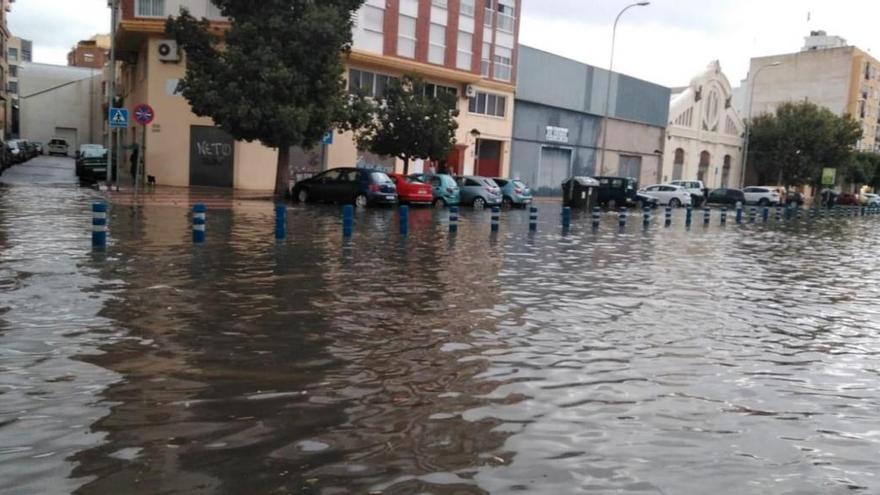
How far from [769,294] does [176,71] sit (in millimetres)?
29711

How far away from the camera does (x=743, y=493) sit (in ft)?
13.8

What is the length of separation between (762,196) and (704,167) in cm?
1399

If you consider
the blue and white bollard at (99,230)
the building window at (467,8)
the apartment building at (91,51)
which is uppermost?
the apartment building at (91,51)

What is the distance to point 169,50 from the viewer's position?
34.0 metres

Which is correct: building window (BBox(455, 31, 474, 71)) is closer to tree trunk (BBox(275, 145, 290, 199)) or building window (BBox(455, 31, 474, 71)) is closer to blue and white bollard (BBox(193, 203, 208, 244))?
tree trunk (BBox(275, 145, 290, 199))

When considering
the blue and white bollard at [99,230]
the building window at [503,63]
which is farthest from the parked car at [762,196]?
the blue and white bollard at [99,230]

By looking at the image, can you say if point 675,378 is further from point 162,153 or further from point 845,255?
point 162,153

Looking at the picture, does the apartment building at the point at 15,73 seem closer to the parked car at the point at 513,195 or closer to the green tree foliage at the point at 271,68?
the green tree foliage at the point at 271,68

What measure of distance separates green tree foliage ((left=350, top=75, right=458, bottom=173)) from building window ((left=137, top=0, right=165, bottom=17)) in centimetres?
982

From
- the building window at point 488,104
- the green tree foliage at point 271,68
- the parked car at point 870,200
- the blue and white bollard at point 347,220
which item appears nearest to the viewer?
the blue and white bollard at point 347,220

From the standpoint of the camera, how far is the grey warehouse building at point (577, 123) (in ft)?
161

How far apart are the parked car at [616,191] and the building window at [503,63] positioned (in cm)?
1025

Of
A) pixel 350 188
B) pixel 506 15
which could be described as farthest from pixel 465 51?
pixel 350 188

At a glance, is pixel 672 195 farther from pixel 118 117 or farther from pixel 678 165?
pixel 118 117
